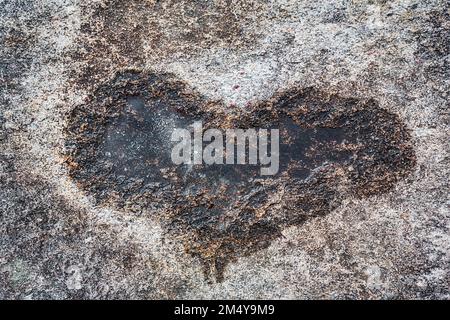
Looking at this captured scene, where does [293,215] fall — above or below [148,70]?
below

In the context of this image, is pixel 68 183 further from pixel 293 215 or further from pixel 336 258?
pixel 336 258

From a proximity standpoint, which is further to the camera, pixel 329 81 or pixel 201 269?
pixel 329 81

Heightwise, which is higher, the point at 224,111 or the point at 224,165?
the point at 224,111
